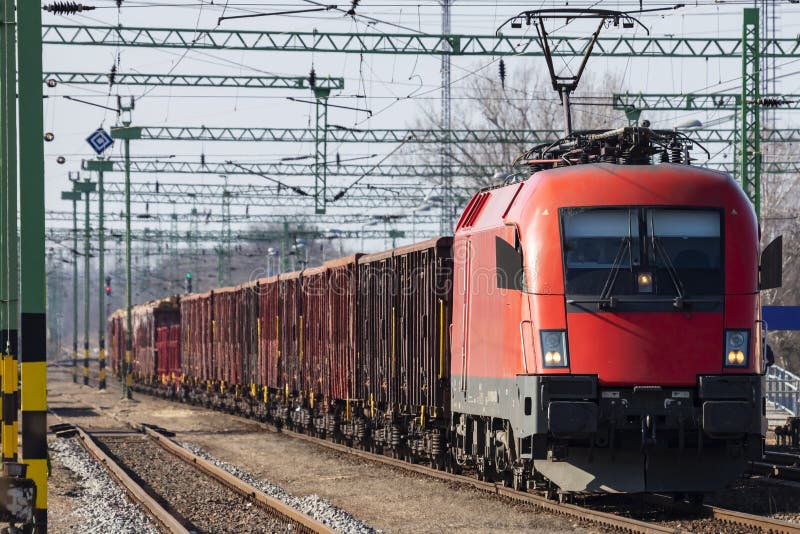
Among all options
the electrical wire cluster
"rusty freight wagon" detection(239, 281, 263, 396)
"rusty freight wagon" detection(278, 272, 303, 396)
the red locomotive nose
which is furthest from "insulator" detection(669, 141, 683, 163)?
"rusty freight wagon" detection(239, 281, 263, 396)

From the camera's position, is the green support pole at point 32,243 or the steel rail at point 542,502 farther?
the steel rail at point 542,502

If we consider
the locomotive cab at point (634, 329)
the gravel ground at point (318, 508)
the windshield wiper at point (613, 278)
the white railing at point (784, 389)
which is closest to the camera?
the locomotive cab at point (634, 329)

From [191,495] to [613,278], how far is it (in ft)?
25.7

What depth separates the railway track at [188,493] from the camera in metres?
14.1

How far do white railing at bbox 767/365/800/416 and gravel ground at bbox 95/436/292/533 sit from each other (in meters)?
15.7

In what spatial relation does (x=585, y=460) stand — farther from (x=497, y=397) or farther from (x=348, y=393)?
(x=348, y=393)

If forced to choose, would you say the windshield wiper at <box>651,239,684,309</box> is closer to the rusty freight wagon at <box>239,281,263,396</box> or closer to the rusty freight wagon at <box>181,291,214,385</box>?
the rusty freight wagon at <box>239,281,263,396</box>

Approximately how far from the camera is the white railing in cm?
3183

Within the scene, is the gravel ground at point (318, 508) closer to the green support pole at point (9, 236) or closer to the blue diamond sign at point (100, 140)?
the green support pole at point (9, 236)

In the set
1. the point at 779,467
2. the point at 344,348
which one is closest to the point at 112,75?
the point at 344,348

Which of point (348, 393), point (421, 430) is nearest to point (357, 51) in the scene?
point (348, 393)

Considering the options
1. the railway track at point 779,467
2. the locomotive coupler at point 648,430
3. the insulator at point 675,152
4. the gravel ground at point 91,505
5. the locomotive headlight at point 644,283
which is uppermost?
the insulator at point 675,152

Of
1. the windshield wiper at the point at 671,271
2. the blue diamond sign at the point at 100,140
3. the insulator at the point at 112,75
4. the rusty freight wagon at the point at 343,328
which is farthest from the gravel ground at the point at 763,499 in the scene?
the blue diamond sign at the point at 100,140

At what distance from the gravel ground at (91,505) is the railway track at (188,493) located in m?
0.20
